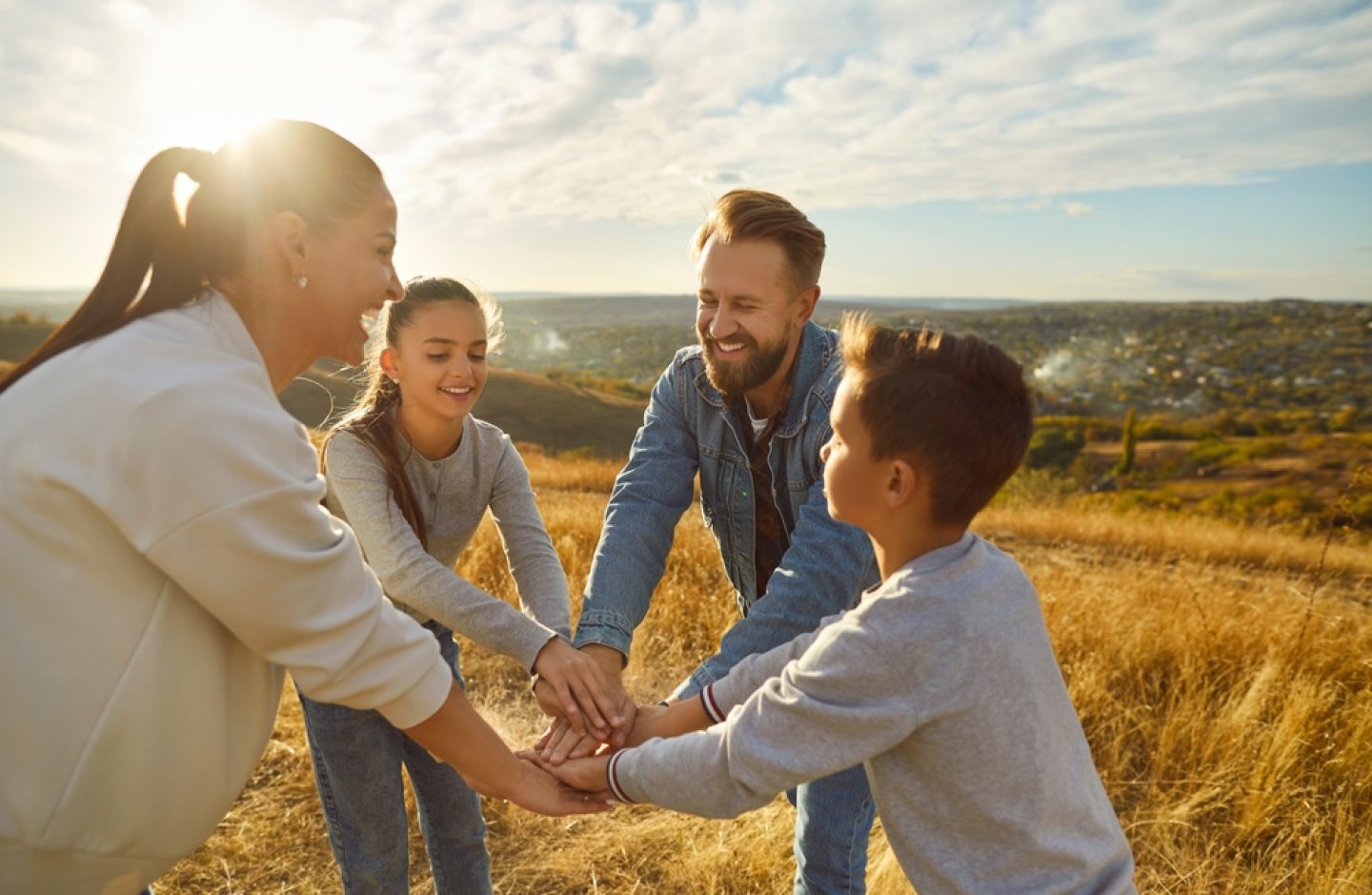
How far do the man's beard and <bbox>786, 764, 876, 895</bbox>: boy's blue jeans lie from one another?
129 centimetres

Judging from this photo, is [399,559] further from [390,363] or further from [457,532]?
[390,363]

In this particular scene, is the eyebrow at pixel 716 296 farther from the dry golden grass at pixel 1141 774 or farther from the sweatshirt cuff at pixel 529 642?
the dry golden grass at pixel 1141 774

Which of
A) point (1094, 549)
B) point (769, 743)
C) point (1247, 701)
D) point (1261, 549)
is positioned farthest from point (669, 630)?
point (1261, 549)

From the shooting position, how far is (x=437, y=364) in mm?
2773

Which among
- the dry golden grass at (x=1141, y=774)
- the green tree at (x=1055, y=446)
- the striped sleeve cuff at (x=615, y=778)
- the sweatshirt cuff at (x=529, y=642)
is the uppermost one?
the sweatshirt cuff at (x=529, y=642)

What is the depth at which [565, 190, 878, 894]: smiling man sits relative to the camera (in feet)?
8.75

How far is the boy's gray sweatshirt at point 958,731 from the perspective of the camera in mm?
1626

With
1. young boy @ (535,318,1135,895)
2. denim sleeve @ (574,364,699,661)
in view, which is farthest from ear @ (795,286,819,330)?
young boy @ (535,318,1135,895)

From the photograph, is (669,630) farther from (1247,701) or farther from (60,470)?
(60,470)

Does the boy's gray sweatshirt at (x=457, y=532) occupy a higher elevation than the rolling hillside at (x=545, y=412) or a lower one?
higher

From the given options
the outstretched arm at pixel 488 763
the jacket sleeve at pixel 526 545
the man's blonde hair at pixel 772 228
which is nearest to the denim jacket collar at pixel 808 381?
the man's blonde hair at pixel 772 228

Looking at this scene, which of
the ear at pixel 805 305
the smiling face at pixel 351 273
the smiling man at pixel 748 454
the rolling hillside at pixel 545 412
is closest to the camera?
the smiling face at pixel 351 273

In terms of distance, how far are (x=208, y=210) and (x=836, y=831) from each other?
2283 mm

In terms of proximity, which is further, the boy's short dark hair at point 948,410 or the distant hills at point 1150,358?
the distant hills at point 1150,358
